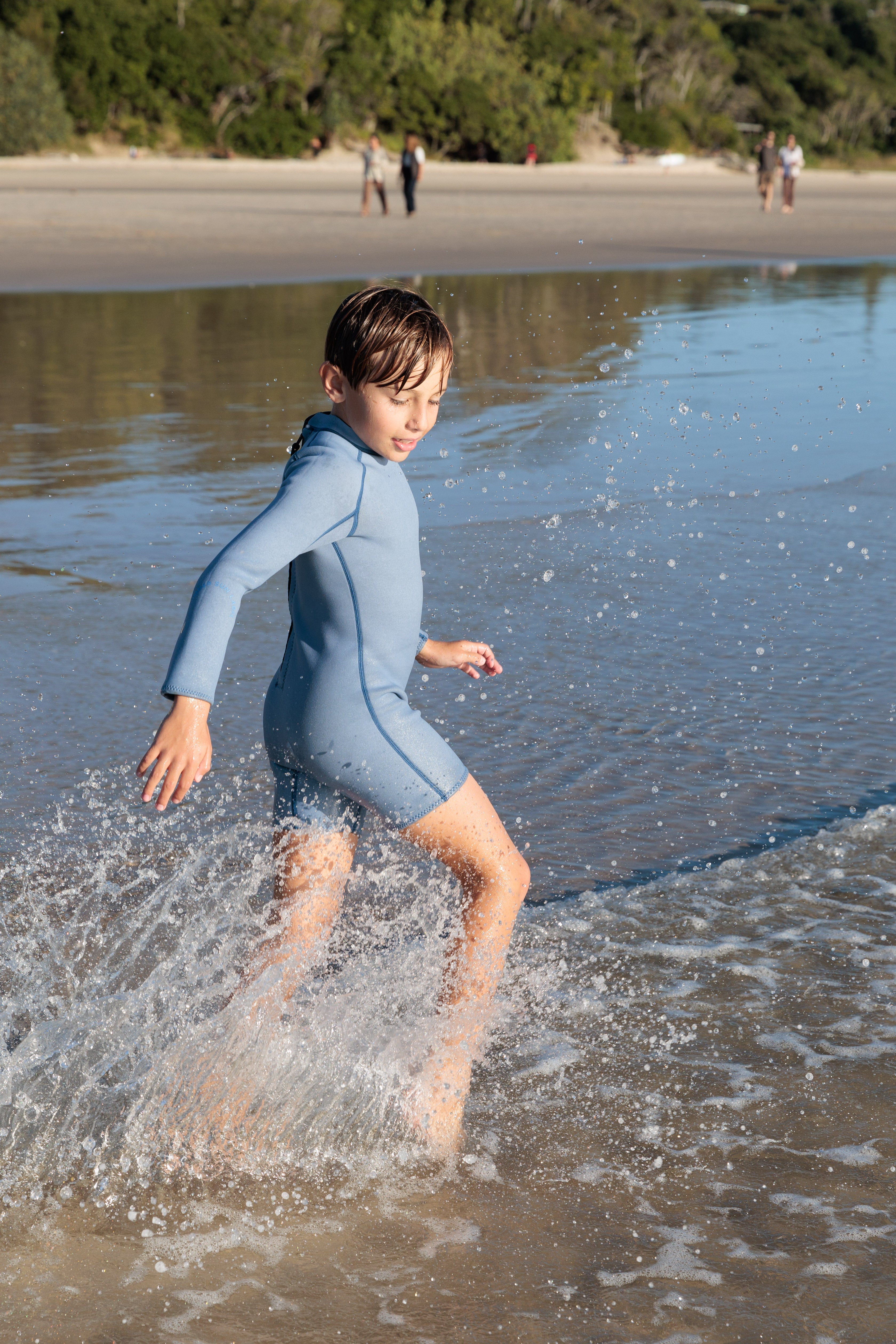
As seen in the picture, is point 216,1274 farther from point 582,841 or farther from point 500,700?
point 500,700

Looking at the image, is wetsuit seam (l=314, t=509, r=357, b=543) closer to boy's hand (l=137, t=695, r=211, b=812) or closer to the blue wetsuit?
the blue wetsuit

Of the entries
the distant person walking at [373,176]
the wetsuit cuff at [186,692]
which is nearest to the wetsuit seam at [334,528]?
the wetsuit cuff at [186,692]

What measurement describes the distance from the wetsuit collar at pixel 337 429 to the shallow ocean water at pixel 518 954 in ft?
3.05

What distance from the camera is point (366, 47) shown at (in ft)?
207

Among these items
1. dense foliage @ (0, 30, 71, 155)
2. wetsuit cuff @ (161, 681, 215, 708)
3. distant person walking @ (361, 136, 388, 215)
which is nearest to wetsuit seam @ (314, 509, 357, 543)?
wetsuit cuff @ (161, 681, 215, 708)

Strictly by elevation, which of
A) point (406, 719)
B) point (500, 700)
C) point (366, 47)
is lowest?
point (500, 700)

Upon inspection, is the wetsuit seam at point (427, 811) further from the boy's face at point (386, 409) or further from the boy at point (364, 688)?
the boy's face at point (386, 409)

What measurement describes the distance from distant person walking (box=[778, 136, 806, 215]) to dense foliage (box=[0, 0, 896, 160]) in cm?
2814

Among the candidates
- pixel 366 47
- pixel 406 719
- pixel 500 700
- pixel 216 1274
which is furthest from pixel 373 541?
pixel 366 47

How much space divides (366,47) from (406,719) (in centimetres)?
6671

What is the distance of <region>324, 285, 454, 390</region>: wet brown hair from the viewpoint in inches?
95.1

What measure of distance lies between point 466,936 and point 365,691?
0.50 metres

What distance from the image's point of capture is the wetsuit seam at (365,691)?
2490mm

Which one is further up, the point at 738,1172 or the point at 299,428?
the point at 299,428
